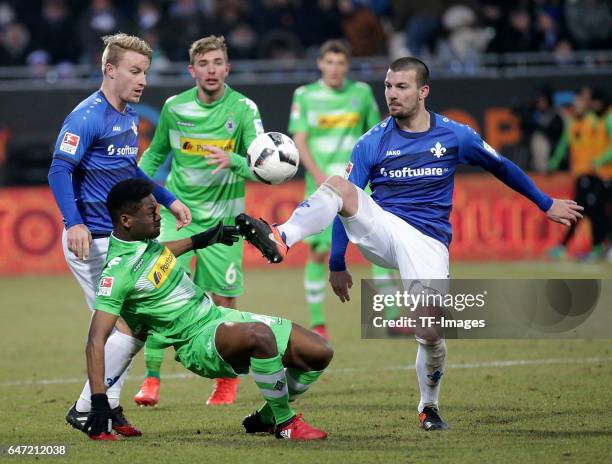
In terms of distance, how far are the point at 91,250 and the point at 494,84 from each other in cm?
1268

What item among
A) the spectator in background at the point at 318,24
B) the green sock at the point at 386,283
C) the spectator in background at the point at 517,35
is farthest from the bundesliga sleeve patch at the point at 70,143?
the spectator in background at the point at 517,35

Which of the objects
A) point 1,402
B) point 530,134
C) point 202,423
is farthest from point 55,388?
point 530,134

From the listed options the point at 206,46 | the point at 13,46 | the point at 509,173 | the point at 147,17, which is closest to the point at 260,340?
the point at 509,173

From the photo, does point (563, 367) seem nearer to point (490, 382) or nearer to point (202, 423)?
point (490, 382)

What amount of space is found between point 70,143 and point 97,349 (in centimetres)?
158

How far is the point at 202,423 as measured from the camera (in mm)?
7598

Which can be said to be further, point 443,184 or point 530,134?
point 530,134

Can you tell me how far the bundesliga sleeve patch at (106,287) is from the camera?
6.53 m

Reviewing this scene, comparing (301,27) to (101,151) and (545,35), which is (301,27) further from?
(101,151)

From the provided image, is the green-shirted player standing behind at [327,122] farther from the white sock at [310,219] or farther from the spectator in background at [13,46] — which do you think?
the spectator in background at [13,46]

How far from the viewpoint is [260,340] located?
651cm

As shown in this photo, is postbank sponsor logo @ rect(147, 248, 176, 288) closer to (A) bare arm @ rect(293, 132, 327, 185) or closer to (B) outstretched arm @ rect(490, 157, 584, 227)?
(B) outstretched arm @ rect(490, 157, 584, 227)

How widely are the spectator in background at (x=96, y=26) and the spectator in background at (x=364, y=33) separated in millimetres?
3822

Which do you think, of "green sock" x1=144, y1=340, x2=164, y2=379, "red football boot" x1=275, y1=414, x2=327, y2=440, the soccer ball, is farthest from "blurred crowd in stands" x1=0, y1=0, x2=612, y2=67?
"red football boot" x1=275, y1=414, x2=327, y2=440
